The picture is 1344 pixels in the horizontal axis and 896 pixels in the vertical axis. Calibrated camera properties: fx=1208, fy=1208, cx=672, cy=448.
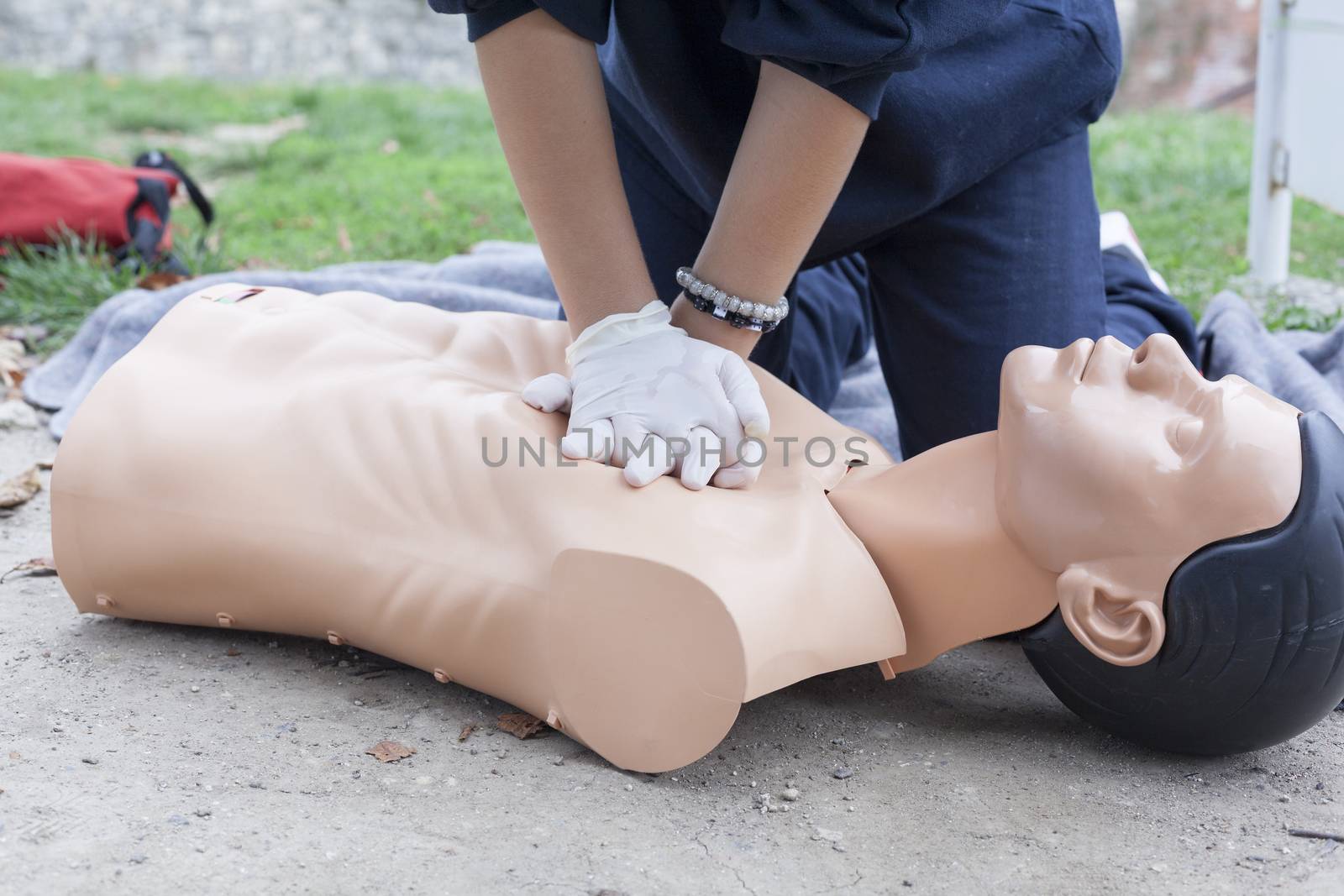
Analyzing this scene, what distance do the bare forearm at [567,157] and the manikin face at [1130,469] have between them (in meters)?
0.52

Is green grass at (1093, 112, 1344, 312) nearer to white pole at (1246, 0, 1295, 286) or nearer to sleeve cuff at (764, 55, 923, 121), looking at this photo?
white pole at (1246, 0, 1295, 286)

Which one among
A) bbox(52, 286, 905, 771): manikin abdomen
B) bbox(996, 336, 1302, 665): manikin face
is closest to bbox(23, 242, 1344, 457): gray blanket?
bbox(52, 286, 905, 771): manikin abdomen

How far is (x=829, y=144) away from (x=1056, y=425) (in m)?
0.42

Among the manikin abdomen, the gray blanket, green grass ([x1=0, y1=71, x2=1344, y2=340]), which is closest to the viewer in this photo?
the manikin abdomen

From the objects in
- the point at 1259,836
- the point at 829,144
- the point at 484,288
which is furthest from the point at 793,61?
the point at 484,288

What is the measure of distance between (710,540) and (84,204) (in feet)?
8.21

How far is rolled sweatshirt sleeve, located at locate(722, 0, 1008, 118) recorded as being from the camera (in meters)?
1.30

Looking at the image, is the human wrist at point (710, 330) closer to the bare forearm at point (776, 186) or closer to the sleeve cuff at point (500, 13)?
the bare forearm at point (776, 186)

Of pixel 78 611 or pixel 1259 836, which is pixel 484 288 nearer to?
pixel 78 611

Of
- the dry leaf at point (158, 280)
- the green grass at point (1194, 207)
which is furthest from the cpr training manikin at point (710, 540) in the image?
the green grass at point (1194, 207)

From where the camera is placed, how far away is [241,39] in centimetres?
812

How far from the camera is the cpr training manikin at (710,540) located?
4.22 feet

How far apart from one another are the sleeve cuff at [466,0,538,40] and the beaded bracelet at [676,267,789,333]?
367 millimetres

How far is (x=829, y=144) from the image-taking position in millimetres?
1412
